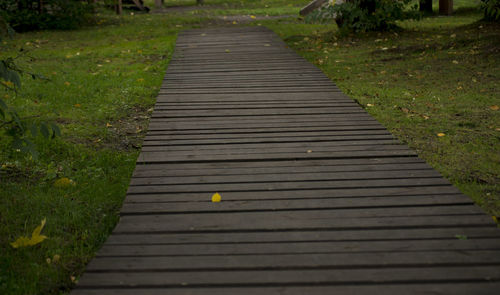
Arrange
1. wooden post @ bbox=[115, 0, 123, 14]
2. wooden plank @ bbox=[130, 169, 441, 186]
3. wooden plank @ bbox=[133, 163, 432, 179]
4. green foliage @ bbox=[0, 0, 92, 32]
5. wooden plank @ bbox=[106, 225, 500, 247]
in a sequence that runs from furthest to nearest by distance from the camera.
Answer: wooden post @ bbox=[115, 0, 123, 14] → green foliage @ bbox=[0, 0, 92, 32] → wooden plank @ bbox=[133, 163, 432, 179] → wooden plank @ bbox=[130, 169, 441, 186] → wooden plank @ bbox=[106, 225, 500, 247]

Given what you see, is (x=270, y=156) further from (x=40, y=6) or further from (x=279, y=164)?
(x=40, y=6)

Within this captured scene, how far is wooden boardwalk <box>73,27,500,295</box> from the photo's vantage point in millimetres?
2480

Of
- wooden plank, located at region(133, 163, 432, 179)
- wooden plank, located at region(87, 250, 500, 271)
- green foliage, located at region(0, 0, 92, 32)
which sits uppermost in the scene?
green foliage, located at region(0, 0, 92, 32)

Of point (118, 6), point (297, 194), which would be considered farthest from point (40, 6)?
point (297, 194)

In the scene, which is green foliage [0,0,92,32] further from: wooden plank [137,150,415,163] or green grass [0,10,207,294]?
wooden plank [137,150,415,163]

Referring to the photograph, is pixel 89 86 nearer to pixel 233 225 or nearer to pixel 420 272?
pixel 233 225

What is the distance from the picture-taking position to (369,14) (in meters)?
10.7

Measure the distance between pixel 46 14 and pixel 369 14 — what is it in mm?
7877

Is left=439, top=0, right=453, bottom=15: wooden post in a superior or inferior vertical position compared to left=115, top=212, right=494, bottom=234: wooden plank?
Answer: superior

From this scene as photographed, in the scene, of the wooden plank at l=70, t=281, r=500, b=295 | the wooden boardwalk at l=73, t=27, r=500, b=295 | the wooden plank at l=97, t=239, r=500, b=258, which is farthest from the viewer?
the wooden plank at l=97, t=239, r=500, b=258

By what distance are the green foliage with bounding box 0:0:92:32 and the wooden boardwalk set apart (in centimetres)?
887

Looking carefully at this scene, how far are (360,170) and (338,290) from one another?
4.98 ft

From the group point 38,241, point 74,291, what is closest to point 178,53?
point 38,241

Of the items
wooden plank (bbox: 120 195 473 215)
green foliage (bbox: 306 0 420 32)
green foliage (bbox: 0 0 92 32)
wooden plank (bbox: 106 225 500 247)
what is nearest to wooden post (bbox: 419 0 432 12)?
green foliage (bbox: 306 0 420 32)
